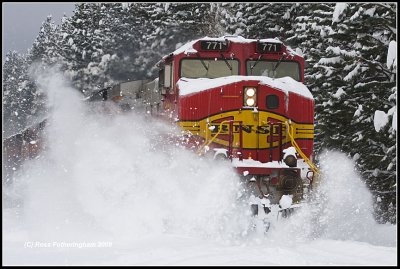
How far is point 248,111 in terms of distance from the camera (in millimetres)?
9922

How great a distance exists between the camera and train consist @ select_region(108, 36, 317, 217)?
945 centimetres

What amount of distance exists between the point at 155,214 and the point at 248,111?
8.22 feet

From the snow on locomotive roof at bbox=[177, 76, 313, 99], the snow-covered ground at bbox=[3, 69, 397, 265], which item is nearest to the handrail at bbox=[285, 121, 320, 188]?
the snow-covered ground at bbox=[3, 69, 397, 265]

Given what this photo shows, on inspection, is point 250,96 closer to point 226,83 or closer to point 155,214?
point 226,83

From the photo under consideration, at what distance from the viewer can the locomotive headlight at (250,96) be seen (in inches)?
391

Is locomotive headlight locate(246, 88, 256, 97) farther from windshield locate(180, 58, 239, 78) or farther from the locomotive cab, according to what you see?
windshield locate(180, 58, 239, 78)

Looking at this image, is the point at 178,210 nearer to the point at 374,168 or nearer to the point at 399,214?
the point at 399,214

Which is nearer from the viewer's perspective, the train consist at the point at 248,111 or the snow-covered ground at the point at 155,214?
the snow-covered ground at the point at 155,214

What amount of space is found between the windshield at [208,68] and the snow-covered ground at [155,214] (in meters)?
1.12

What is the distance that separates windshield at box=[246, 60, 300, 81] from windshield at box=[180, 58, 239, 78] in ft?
1.04

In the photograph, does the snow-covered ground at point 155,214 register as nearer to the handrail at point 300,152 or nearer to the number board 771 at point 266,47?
the handrail at point 300,152

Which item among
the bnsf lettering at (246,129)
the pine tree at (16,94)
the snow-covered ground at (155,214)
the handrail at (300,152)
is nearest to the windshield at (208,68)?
the snow-covered ground at (155,214)

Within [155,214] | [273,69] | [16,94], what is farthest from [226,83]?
[16,94]

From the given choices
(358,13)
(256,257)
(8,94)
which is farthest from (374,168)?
(8,94)
